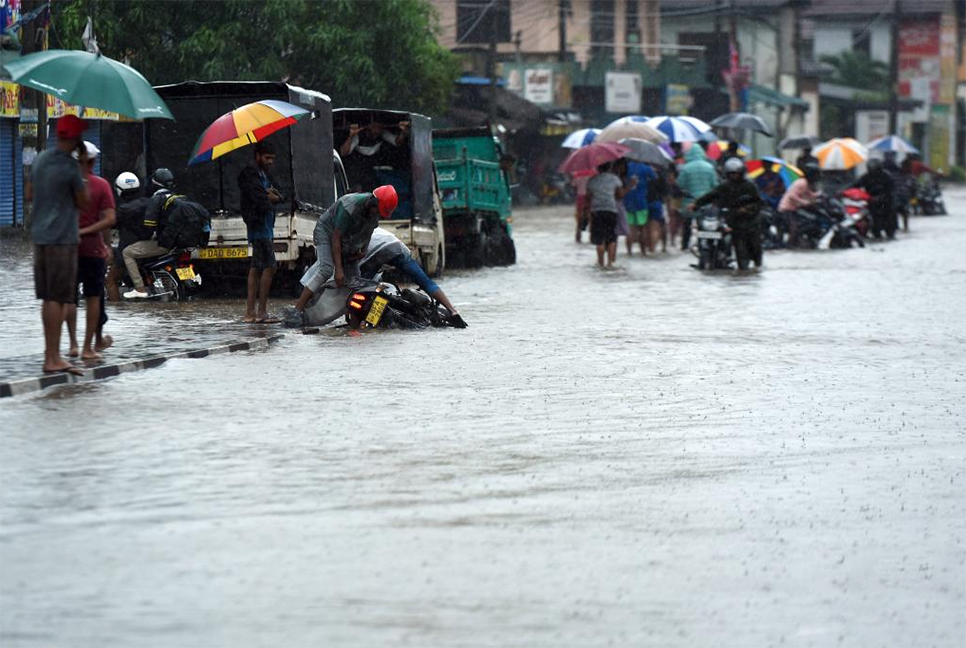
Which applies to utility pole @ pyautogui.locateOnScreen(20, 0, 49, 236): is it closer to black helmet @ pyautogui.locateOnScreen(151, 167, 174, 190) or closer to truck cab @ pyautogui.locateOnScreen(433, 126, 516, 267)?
truck cab @ pyautogui.locateOnScreen(433, 126, 516, 267)

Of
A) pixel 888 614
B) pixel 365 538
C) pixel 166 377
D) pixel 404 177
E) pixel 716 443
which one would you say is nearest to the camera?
pixel 888 614

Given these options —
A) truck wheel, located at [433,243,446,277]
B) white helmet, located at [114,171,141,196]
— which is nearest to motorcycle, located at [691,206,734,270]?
truck wheel, located at [433,243,446,277]

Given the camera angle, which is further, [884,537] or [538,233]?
[538,233]

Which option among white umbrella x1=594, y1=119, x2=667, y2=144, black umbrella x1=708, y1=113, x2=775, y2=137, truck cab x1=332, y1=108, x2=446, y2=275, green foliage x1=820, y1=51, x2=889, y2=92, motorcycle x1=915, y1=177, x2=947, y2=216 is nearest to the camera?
truck cab x1=332, y1=108, x2=446, y2=275

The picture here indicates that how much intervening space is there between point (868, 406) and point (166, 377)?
4478mm

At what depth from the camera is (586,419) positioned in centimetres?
1011

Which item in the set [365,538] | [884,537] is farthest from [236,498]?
[884,537]

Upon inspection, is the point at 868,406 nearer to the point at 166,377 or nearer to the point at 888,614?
the point at 166,377

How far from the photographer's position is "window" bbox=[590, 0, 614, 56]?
7106 centimetres

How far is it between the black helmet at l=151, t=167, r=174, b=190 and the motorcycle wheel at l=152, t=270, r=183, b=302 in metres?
0.91

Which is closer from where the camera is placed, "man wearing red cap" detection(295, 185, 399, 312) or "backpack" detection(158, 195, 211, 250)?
"man wearing red cap" detection(295, 185, 399, 312)

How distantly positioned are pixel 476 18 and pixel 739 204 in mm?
42591

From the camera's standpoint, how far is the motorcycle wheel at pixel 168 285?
1911 cm

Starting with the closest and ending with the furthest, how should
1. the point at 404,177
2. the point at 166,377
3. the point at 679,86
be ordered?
the point at 166,377, the point at 404,177, the point at 679,86
